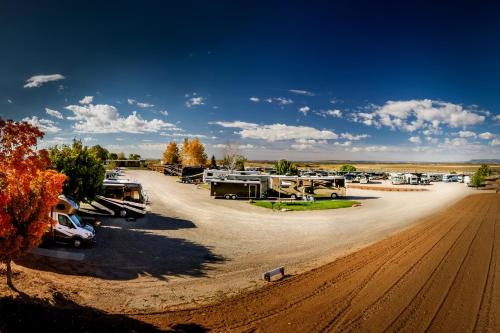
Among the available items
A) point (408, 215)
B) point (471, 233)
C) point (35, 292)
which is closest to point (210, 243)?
point (35, 292)

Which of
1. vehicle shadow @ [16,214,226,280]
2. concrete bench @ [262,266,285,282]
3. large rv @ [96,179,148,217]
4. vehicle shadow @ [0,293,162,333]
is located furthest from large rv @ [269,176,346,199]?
vehicle shadow @ [0,293,162,333]

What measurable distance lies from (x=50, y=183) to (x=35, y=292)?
163 inches

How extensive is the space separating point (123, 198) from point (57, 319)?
63.4 feet

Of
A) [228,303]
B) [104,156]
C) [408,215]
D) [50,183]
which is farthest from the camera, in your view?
[104,156]

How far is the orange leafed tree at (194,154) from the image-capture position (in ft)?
301

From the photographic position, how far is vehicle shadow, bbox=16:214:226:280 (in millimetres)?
14797

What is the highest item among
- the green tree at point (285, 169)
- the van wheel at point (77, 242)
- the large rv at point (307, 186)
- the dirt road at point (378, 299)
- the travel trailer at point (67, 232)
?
the green tree at point (285, 169)

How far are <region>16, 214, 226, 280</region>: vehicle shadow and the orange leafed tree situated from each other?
2686 inches

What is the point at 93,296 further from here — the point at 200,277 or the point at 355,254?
the point at 355,254

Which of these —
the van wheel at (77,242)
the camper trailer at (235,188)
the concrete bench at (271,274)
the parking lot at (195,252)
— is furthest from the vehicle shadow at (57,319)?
the camper trailer at (235,188)

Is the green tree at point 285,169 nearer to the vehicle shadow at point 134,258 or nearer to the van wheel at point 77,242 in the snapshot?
the vehicle shadow at point 134,258

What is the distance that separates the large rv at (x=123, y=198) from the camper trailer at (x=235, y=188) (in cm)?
1537

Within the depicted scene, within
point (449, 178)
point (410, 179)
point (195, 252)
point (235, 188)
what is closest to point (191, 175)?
point (235, 188)

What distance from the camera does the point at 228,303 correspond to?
38.7 ft
